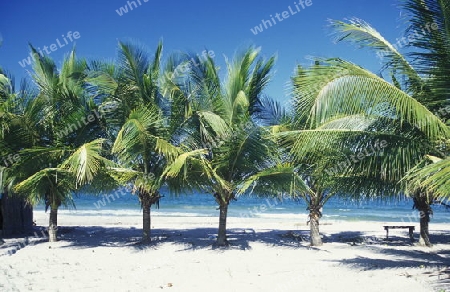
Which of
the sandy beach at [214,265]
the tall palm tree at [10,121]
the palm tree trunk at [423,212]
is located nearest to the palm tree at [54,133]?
the tall palm tree at [10,121]

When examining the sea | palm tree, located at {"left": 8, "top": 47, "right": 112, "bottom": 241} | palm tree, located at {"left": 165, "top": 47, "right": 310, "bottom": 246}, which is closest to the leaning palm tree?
palm tree, located at {"left": 165, "top": 47, "right": 310, "bottom": 246}

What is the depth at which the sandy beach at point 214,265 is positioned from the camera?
21.6ft

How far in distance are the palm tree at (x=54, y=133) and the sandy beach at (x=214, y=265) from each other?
5.13ft

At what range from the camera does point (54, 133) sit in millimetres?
11281

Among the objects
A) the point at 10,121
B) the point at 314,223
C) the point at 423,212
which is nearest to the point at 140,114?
the point at 10,121

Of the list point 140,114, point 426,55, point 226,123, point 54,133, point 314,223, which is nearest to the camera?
point 426,55

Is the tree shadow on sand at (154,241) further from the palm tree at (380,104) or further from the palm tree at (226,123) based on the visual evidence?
the palm tree at (380,104)

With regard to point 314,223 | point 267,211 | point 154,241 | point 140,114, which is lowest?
point 267,211

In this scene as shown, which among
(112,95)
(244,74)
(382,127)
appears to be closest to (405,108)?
(382,127)

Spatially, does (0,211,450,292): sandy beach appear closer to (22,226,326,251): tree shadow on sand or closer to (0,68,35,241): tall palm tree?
(22,226,326,251): tree shadow on sand

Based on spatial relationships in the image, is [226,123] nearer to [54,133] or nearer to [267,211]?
[54,133]

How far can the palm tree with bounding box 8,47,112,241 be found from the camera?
1046cm

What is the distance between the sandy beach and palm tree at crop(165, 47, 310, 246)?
1638mm

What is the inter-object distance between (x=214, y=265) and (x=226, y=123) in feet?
12.7
